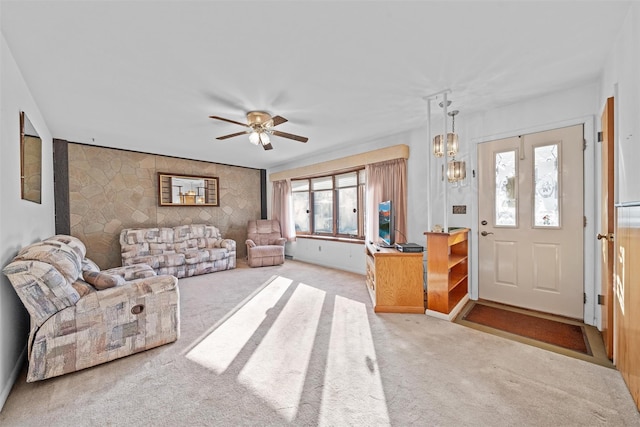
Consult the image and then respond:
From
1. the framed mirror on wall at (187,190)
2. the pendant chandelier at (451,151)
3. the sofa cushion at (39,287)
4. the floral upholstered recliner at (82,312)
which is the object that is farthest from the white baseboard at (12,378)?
the pendant chandelier at (451,151)

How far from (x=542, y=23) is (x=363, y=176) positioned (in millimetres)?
3458

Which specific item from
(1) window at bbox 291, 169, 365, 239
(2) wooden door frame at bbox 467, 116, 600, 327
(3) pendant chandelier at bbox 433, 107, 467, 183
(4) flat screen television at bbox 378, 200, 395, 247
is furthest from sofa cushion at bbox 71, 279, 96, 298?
(2) wooden door frame at bbox 467, 116, 600, 327

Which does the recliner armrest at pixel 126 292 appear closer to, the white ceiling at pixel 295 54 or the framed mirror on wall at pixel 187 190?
the white ceiling at pixel 295 54

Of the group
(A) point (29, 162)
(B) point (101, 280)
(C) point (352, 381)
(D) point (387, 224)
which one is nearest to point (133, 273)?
(B) point (101, 280)

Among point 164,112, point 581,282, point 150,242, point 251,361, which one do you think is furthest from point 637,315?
point 150,242

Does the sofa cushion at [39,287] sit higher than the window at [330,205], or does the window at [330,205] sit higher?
the window at [330,205]

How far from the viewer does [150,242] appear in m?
4.91

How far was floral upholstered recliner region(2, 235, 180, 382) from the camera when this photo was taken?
183 cm

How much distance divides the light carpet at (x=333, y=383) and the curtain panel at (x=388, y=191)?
5.71 ft

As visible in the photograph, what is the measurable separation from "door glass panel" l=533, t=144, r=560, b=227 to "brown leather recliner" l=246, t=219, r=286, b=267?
173 inches

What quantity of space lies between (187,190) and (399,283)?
487cm

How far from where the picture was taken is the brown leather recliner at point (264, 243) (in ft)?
18.3

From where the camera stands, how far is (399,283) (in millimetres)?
3088

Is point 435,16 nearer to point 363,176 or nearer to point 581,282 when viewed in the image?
point 581,282
